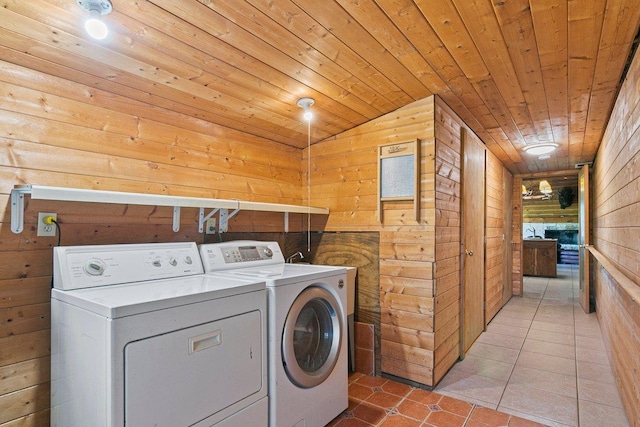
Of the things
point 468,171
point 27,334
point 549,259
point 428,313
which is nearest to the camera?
point 27,334

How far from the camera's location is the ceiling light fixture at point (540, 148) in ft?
12.9

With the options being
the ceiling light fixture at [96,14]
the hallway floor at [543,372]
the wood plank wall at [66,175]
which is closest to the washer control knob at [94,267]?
the wood plank wall at [66,175]

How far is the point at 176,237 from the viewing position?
218cm

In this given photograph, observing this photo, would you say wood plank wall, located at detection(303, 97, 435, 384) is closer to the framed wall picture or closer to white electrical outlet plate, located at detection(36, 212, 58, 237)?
the framed wall picture

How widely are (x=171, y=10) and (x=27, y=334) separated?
1558 mm

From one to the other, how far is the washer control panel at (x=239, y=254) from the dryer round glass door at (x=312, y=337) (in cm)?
55

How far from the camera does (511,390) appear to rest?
8.20 feet

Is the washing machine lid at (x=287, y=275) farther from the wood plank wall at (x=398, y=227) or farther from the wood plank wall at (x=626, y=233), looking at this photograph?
the wood plank wall at (x=626, y=233)

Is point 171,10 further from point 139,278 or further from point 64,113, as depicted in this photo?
point 139,278

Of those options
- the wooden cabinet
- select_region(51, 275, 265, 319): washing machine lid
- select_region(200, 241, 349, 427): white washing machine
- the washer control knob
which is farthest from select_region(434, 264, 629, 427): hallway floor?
the wooden cabinet

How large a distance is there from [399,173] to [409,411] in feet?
5.24

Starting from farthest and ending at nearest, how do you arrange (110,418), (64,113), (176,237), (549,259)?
(549,259)
(176,237)
(64,113)
(110,418)

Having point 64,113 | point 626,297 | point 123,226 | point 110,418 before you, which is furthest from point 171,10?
point 626,297

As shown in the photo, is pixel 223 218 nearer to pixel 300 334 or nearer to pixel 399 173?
pixel 300 334
